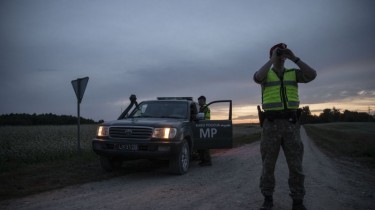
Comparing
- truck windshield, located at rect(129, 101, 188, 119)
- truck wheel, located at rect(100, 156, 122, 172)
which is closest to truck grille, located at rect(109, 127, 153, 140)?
truck wheel, located at rect(100, 156, 122, 172)

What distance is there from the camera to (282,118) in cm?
435

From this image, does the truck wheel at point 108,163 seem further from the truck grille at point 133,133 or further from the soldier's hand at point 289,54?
the soldier's hand at point 289,54

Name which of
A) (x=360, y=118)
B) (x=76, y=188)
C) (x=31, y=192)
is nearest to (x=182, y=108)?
(x=76, y=188)

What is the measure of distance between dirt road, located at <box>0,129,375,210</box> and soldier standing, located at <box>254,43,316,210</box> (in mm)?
513

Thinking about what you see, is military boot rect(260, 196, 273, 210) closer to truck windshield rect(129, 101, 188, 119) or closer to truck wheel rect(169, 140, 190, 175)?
truck wheel rect(169, 140, 190, 175)

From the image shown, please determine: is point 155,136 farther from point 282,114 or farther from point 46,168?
point 282,114

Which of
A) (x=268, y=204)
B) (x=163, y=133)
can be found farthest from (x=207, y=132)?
(x=268, y=204)

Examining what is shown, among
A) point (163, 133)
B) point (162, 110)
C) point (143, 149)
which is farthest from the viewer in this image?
point (162, 110)

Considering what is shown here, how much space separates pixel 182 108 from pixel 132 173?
2263 millimetres

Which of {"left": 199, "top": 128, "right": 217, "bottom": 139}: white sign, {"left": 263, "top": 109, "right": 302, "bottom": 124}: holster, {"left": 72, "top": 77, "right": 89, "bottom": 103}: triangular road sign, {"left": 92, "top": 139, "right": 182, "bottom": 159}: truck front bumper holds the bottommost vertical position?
{"left": 92, "top": 139, "right": 182, "bottom": 159}: truck front bumper

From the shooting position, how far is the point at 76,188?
6.36m

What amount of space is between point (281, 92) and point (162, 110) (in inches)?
204

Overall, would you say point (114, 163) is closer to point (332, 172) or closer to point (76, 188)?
point (76, 188)

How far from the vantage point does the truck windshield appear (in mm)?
9016
